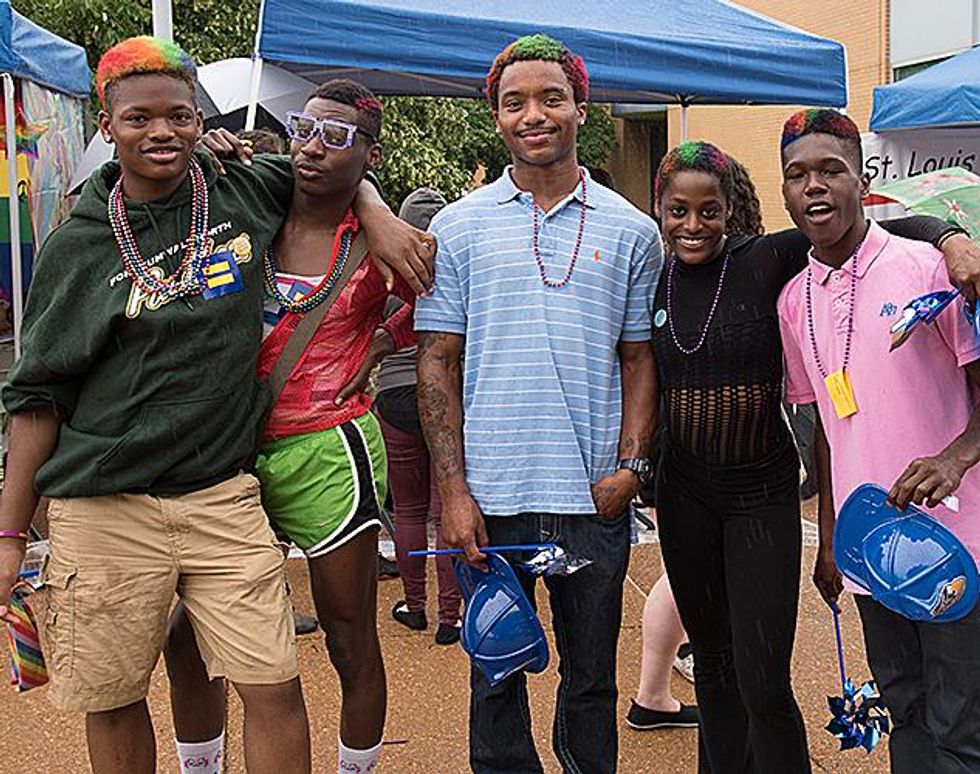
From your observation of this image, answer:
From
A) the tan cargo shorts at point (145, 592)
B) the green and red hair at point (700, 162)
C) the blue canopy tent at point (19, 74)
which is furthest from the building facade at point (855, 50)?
the tan cargo shorts at point (145, 592)

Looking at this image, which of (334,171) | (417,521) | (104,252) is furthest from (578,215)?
(417,521)

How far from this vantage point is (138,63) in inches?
107

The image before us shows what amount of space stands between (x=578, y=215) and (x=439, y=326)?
0.44 metres

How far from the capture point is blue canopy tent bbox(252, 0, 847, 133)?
5.51 metres

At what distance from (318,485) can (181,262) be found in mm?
656

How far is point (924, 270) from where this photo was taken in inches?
104

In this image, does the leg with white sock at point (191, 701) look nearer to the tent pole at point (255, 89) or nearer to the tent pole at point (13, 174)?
the tent pole at point (255, 89)

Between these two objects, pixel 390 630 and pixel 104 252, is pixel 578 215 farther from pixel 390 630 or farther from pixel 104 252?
pixel 390 630

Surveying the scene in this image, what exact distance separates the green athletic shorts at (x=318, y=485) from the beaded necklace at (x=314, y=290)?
0.32 m

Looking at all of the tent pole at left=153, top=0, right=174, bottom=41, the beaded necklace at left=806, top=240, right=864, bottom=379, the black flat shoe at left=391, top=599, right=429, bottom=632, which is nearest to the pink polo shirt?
the beaded necklace at left=806, top=240, right=864, bottom=379

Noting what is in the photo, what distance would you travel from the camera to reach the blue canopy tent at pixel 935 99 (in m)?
7.79

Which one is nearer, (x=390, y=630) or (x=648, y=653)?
(x=648, y=653)

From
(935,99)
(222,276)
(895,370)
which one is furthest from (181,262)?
(935,99)

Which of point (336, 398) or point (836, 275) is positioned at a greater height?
point (836, 275)
